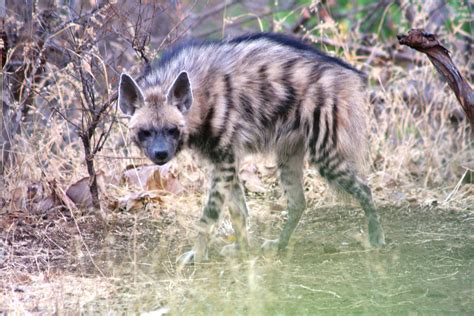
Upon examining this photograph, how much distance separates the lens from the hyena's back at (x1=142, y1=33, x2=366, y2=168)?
467 cm

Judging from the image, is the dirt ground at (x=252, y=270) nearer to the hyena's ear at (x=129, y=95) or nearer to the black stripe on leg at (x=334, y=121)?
the black stripe on leg at (x=334, y=121)

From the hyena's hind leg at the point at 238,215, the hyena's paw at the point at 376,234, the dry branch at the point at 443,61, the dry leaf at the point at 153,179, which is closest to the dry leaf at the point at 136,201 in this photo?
the dry leaf at the point at 153,179

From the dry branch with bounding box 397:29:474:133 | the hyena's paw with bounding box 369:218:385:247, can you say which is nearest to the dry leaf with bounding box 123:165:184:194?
the hyena's paw with bounding box 369:218:385:247

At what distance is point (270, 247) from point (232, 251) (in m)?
0.23

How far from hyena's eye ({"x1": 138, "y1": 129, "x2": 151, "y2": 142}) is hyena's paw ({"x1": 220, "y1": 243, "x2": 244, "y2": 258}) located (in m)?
0.74

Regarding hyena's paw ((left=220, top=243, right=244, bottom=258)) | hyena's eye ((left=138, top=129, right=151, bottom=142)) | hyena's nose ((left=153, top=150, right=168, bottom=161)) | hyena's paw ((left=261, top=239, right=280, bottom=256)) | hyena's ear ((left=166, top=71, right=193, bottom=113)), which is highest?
hyena's ear ((left=166, top=71, right=193, bottom=113))

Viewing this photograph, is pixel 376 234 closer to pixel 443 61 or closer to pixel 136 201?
pixel 443 61

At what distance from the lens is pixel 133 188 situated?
5547mm

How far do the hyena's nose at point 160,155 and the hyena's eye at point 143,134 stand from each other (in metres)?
0.14

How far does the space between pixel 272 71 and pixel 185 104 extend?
0.61 metres

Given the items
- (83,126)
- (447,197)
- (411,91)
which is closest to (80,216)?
(83,126)

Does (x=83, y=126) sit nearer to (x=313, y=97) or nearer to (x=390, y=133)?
(x=313, y=97)

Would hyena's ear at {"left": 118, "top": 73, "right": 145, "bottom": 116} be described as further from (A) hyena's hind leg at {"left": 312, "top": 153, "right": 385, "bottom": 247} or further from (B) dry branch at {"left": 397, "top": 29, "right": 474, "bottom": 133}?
(B) dry branch at {"left": 397, "top": 29, "right": 474, "bottom": 133}

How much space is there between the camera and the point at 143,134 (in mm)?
4500
